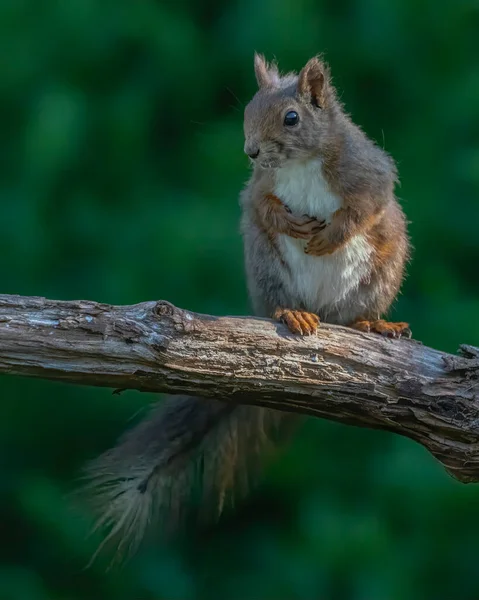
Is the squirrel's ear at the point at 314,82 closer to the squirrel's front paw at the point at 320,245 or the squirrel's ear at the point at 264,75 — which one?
the squirrel's ear at the point at 264,75

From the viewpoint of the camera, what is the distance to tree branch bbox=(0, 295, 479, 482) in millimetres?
1364

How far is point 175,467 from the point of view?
1.81 m

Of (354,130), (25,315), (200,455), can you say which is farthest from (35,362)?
(354,130)

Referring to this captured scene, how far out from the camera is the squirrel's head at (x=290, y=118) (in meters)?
1.68

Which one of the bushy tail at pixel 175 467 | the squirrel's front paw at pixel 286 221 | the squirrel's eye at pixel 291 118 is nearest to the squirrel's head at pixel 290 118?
the squirrel's eye at pixel 291 118

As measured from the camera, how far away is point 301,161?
5.76 ft

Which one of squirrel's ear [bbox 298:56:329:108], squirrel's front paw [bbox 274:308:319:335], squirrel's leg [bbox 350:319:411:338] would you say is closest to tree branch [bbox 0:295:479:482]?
squirrel's front paw [bbox 274:308:319:335]

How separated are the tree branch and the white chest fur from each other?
0.26 m

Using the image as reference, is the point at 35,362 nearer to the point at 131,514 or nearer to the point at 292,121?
the point at 131,514

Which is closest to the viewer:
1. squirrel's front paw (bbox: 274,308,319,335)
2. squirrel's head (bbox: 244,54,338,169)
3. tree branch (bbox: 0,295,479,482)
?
tree branch (bbox: 0,295,479,482)

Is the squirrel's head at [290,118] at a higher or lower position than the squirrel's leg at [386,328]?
higher

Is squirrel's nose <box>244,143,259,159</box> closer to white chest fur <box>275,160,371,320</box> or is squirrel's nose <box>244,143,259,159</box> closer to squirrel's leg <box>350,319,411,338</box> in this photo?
white chest fur <box>275,160,371,320</box>

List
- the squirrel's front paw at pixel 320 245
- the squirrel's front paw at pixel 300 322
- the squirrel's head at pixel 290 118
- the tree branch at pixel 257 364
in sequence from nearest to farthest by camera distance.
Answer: the tree branch at pixel 257 364, the squirrel's front paw at pixel 300 322, the squirrel's head at pixel 290 118, the squirrel's front paw at pixel 320 245

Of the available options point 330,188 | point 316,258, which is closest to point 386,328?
point 316,258
